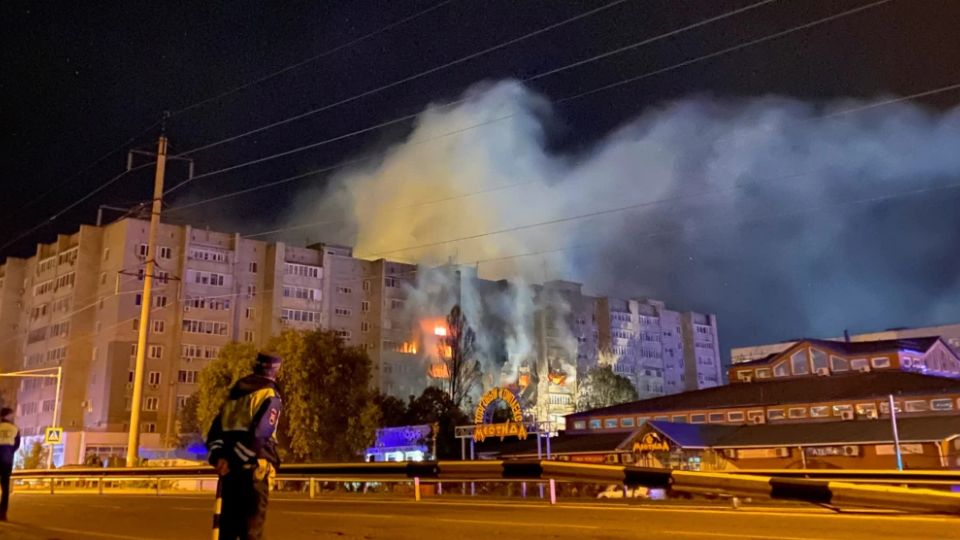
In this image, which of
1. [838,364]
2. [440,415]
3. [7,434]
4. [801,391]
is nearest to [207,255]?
[440,415]

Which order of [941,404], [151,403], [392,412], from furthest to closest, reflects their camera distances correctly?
[151,403], [392,412], [941,404]

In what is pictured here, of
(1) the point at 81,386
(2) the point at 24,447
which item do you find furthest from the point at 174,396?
Answer: (2) the point at 24,447

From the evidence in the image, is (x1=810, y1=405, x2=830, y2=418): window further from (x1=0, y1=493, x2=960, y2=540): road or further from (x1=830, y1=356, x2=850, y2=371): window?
(x1=0, y1=493, x2=960, y2=540): road

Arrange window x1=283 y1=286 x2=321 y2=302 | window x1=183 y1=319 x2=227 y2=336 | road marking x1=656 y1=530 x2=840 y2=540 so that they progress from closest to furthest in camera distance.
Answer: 1. road marking x1=656 y1=530 x2=840 y2=540
2. window x1=183 y1=319 x2=227 y2=336
3. window x1=283 y1=286 x2=321 y2=302

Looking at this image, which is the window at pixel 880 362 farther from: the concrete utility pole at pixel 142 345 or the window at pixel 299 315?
the window at pixel 299 315

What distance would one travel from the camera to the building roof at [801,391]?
46688mm

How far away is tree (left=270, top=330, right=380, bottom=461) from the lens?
56.2m

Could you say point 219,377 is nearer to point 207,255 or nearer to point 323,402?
point 323,402

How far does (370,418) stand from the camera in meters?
57.3

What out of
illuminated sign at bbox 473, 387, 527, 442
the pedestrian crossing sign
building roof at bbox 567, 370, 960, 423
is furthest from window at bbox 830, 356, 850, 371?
the pedestrian crossing sign

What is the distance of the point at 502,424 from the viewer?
48.1 metres

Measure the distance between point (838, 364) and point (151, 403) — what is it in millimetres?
71898

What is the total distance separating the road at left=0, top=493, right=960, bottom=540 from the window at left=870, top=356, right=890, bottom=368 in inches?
1830

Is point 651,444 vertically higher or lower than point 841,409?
lower
